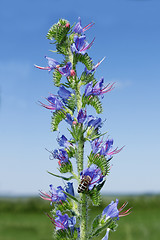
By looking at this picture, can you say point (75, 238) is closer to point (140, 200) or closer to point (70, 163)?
point (70, 163)

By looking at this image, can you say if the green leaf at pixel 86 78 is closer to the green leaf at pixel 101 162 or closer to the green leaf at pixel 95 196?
the green leaf at pixel 101 162

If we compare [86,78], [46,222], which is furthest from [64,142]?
[46,222]

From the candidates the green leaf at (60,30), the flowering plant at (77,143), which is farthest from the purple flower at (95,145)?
the green leaf at (60,30)

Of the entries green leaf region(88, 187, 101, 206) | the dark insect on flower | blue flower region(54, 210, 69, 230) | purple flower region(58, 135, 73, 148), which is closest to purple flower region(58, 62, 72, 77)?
purple flower region(58, 135, 73, 148)

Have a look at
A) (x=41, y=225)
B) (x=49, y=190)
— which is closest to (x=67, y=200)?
(x=49, y=190)

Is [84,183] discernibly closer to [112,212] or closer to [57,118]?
[112,212]
